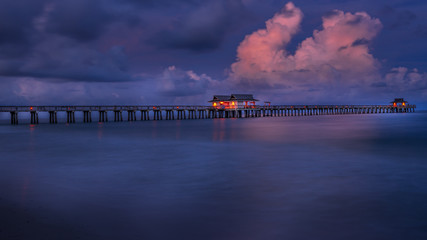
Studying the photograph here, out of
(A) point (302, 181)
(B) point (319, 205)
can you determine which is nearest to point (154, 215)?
(B) point (319, 205)

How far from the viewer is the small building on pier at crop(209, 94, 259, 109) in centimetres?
7175

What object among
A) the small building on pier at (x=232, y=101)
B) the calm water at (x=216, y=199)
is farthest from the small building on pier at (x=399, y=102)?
the calm water at (x=216, y=199)

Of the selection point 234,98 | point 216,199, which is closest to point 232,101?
point 234,98

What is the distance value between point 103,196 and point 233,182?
146 inches

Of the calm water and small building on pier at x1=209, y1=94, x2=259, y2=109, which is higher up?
small building on pier at x1=209, y1=94, x2=259, y2=109

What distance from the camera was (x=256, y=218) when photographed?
6480 millimetres

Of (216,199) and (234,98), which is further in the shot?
(234,98)

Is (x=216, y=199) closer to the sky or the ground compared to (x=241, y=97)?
closer to the ground

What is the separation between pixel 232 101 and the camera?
7275cm

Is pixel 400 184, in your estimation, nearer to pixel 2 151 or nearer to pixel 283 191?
pixel 283 191

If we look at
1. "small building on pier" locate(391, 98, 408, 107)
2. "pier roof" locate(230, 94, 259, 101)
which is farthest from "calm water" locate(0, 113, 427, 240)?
"small building on pier" locate(391, 98, 408, 107)

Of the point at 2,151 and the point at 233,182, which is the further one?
the point at 2,151

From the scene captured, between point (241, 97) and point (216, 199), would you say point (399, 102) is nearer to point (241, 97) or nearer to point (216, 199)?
point (241, 97)

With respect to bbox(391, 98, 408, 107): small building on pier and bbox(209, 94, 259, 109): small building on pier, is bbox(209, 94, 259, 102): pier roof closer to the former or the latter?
bbox(209, 94, 259, 109): small building on pier
